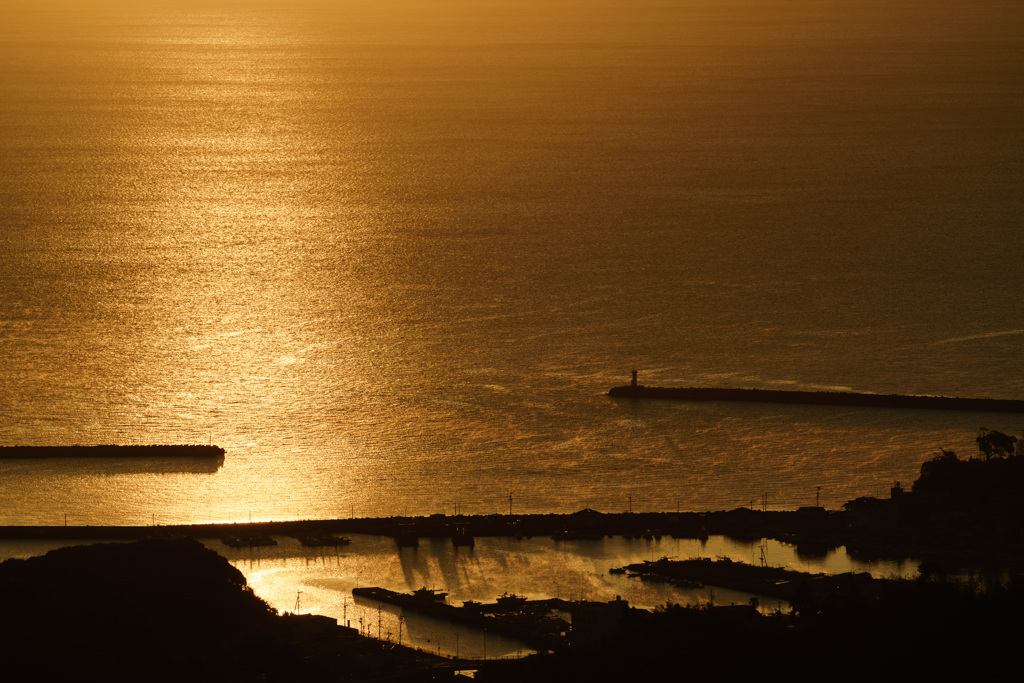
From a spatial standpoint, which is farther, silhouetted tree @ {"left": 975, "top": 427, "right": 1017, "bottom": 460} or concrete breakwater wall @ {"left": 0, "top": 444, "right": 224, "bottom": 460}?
concrete breakwater wall @ {"left": 0, "top": 444, "right": 224, "bottom": 460}

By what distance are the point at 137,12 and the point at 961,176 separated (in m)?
103

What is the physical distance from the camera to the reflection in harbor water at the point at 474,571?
20.3 m

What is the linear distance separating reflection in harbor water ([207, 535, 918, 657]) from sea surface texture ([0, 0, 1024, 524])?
1.66 m

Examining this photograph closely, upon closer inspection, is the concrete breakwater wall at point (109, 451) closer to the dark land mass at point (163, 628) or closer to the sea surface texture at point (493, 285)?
the sea surface texture at point (493, 285)

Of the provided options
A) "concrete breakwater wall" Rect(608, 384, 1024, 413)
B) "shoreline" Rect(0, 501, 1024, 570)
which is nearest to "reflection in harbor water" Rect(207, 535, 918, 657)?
"shoreline" Rect(0, 501, 1024, 570)

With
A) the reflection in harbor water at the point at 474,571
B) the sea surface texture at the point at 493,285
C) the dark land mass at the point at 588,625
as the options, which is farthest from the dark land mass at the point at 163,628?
the sea surface texture at the point at 493,285

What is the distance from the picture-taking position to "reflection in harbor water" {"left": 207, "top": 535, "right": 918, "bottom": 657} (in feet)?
66.6

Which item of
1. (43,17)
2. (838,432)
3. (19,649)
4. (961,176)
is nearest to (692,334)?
(838,432)

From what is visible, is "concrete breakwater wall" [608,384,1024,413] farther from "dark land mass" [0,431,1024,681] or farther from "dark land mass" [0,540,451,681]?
"dark land mass" [0,540,451,681]

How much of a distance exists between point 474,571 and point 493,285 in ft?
55.2

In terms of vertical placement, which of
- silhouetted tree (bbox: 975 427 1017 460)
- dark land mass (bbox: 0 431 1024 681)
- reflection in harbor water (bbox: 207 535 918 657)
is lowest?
dark land mass (bbox: 0 431 1024 681)

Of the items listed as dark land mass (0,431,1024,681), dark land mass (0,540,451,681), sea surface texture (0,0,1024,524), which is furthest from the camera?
sea surface texture (0,0,1024,524)

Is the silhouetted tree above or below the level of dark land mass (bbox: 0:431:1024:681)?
above

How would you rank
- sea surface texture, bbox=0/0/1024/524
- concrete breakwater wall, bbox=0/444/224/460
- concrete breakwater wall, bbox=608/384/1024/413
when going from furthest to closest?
concrete breakwater wall, bbox=608/384/1024/413
concrete breakwater wall, bbox=0/444/224/460
sea surface texture, bbox=0/0/1024/524
